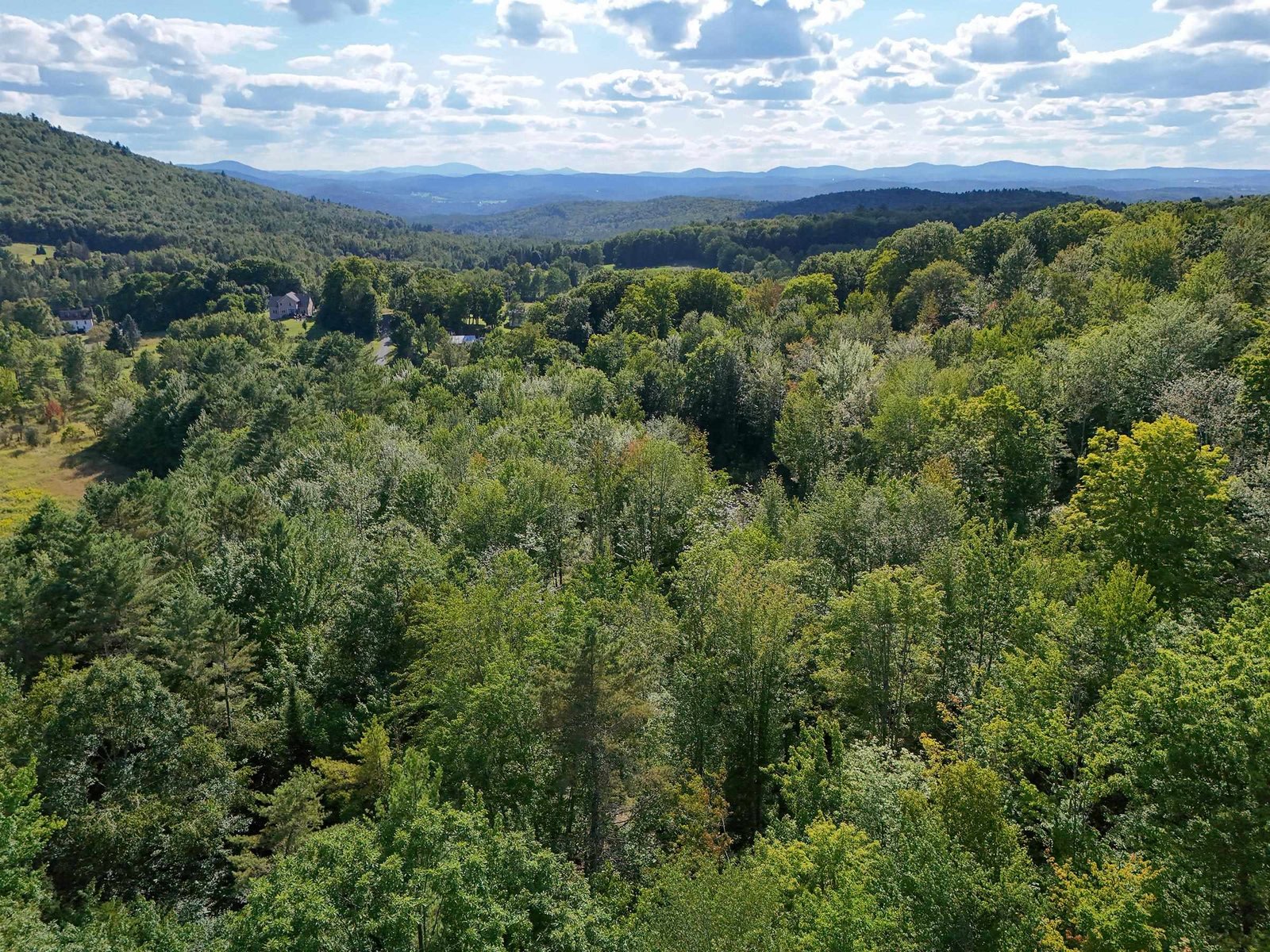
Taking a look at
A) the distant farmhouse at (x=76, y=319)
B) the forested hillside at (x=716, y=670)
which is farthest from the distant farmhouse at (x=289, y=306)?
the forested hillside at (x=716, y=670)

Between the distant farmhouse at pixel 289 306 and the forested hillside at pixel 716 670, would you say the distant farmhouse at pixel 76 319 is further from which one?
the forested hillside at pixel 716 670

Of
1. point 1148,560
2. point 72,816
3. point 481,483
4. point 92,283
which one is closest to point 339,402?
point 481,483

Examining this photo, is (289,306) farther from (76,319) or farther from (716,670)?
(716,670)

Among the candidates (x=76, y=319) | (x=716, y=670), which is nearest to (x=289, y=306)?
(x=76, y=319)

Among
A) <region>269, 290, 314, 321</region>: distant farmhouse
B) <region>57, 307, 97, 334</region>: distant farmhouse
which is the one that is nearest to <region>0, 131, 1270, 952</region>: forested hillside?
<region>269, 290, 314, 321</region>: distant farmhouse

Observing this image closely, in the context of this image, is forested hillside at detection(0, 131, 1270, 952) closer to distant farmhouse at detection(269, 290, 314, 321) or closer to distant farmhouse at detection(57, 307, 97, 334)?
distant farmhouse at detection(269, 290, 314, 321)

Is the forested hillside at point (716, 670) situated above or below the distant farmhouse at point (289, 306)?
below
